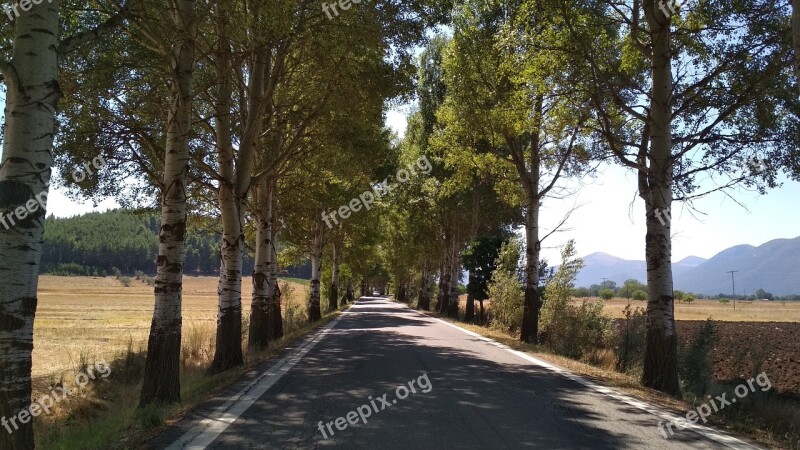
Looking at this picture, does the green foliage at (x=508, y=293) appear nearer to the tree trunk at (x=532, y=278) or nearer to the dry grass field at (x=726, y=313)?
the tree trunk at (x=532, y=278)

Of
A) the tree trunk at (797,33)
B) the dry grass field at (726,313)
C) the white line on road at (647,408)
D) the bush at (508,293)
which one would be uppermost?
the tree trunk at (797,33)

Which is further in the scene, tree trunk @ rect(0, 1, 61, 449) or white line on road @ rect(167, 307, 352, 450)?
white line on road @ rect(167, 307, 352, 450)

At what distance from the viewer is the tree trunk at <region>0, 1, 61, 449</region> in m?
4.51

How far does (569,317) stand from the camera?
16.8 m

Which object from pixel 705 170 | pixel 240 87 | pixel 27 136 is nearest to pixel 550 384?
pixel 705 170

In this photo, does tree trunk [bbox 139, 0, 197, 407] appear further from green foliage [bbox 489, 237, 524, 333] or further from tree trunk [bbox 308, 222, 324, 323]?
tree trunk [bbox 308, 222, 324, 323]

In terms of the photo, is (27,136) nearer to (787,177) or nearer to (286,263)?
(787,177)

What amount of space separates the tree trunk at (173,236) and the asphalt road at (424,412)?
38.4 inches

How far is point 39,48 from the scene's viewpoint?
4.89m

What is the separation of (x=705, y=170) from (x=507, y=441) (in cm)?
886

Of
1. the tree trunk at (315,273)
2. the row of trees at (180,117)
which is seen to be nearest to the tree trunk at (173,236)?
the row of trees at (180,117)

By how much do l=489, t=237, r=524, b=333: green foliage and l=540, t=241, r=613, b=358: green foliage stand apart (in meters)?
2.49

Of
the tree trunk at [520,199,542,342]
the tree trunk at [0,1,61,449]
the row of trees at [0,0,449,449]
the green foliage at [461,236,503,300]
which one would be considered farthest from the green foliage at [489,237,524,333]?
the tree trunk at [0,1,61,449]

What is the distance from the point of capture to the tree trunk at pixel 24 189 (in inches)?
177
